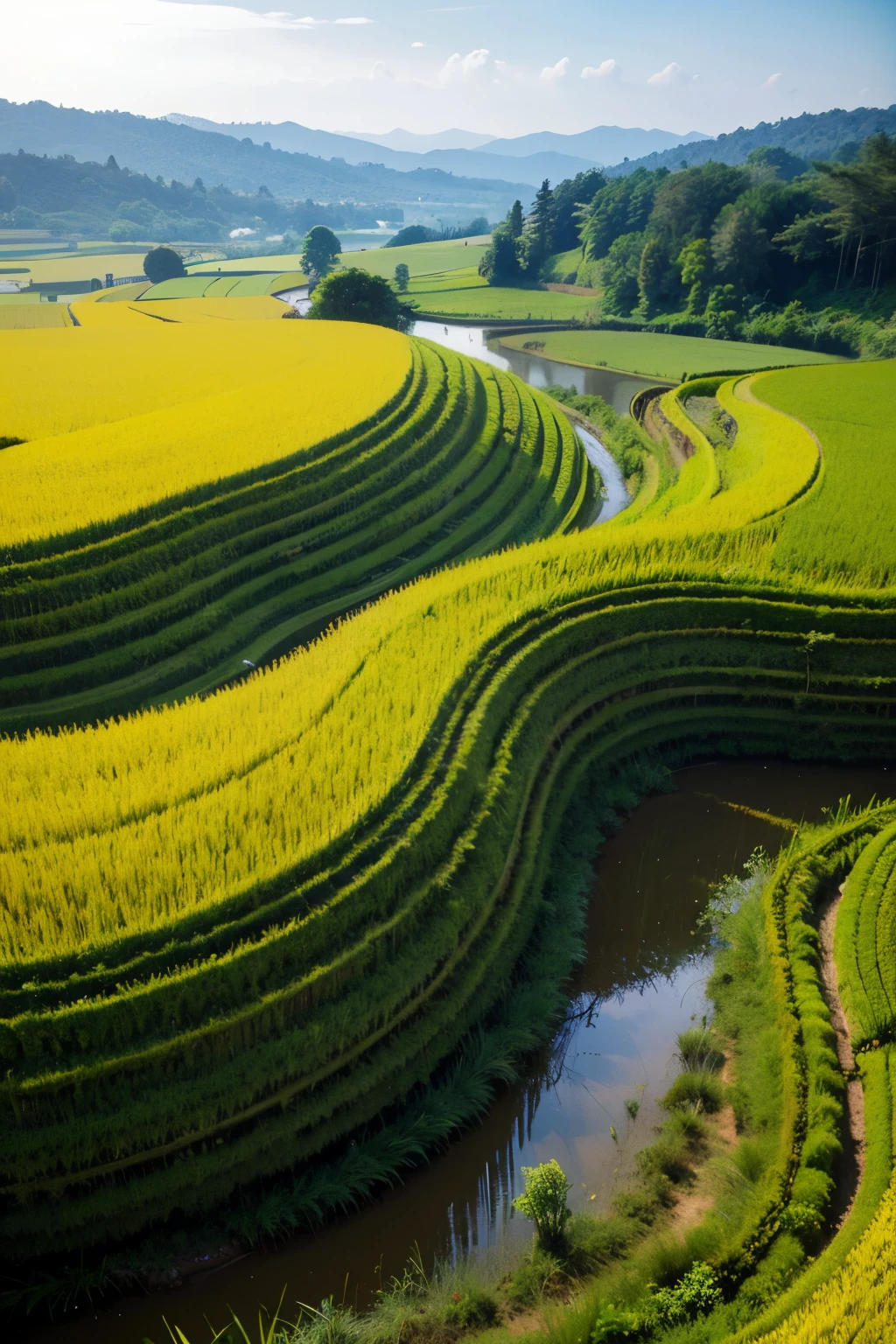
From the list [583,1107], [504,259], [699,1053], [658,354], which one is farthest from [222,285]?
[583,1107]

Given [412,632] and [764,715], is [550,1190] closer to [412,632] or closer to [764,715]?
[412,632]

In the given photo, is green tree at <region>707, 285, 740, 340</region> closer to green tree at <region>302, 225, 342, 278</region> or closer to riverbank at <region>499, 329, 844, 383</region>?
riverbank at <region>499, 329, 844, 383</region>

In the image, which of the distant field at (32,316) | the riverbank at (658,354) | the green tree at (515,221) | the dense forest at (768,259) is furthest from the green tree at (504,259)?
the distant field at (32,316)

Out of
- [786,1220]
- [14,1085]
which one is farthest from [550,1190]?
[14,1085]

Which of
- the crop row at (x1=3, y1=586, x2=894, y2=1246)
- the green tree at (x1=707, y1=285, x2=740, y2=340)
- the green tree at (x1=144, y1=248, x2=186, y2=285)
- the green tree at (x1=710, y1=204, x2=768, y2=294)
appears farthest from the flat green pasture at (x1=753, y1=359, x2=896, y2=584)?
the green tree at (x1=144, y1=248, x2=186, y2=285)

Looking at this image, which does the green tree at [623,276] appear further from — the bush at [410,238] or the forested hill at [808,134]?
the forested hill at [808,134]
